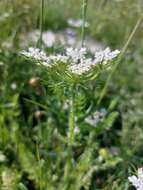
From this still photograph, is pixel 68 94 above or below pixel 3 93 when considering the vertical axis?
below

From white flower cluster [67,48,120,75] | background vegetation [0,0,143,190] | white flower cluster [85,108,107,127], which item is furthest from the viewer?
white flower cluster [85,108,107,127]

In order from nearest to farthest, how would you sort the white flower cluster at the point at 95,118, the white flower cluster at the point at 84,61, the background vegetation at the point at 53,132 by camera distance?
1. the white flower cluster at the point at 84,61
2. the background vegetation at the point at 53,132
3. the white flower cluster at the point at 95,118

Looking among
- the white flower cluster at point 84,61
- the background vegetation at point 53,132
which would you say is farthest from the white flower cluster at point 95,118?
the white flower cluster at point 84,61

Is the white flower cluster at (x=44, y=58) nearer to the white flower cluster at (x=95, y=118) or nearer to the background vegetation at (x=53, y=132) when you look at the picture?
the background vegetation at (x=53, y=132)

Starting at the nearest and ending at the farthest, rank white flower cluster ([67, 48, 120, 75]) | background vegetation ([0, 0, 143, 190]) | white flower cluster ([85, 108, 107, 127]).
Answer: white flower cluster ([67, 48, 120, 75]), background vegetation ([0, 0, 143, 190]), white flower cluster ([85, 108, 107, 127])

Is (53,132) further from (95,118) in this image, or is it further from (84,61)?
(84,61)

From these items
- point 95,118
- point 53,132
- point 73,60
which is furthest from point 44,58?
point 53,132

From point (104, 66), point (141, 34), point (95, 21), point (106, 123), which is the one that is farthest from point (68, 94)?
point (141, 34)

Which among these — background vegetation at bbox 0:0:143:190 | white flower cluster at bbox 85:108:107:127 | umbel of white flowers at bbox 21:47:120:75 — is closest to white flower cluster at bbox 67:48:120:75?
umbel of white flowers at bbox 21:47:120:75

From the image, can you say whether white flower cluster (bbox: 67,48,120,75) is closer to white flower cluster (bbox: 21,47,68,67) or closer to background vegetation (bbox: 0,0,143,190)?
white flower cluster (bbox: 21,47,68,67)

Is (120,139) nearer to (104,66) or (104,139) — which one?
(104,139)

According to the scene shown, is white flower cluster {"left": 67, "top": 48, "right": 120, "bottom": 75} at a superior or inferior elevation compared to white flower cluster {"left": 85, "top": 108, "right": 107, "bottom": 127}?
inferior
